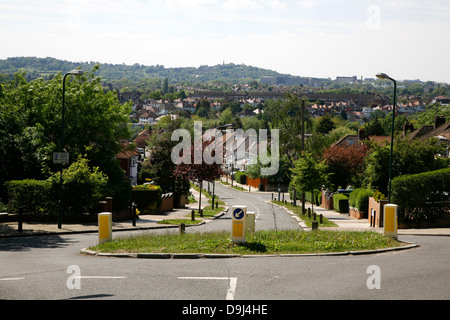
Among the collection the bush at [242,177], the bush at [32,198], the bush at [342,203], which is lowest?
the bush at [242,177]

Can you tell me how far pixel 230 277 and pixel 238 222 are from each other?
4375mm

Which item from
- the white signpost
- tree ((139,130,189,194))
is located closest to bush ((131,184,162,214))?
tree ((139,130,189,194))

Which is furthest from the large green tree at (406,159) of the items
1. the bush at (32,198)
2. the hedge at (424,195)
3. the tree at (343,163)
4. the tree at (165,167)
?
the bush at (32,198)

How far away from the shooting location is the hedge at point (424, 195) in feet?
94.4

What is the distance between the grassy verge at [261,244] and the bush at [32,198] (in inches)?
444

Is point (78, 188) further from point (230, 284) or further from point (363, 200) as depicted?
point (363, 200)

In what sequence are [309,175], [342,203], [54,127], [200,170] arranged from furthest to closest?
[342,203], [200,170], [309,175], [54,127]

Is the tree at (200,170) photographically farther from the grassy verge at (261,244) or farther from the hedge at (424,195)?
the grassy verge at (261,244)

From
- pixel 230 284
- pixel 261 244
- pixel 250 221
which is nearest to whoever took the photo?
pixel 230 284

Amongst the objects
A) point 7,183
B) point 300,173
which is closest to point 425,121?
point 300,173

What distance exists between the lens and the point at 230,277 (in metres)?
13.1

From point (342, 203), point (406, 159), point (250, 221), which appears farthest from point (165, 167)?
point (250, 221)

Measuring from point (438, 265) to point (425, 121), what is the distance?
109426 mm
